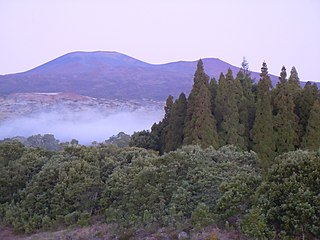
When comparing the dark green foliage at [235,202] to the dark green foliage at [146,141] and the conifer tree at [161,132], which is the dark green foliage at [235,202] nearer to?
the conifer tree at [161,132]

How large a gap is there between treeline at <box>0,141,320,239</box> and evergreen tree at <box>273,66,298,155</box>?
818cm

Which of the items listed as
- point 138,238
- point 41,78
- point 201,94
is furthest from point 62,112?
point 138,238

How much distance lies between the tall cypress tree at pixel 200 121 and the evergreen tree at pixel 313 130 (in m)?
3.99

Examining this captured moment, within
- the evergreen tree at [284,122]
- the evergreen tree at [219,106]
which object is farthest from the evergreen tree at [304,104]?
the evergreen tree at [219,106]

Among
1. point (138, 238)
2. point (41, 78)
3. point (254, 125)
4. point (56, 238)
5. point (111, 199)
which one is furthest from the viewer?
point (41, 78)

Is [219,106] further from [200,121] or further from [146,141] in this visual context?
[146,141]

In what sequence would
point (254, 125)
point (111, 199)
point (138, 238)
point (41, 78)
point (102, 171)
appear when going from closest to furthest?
point (138, 238), point (111, 199), point (102, 171), point (254, 125), point (41, 78)

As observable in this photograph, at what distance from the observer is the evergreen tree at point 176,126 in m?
21.6

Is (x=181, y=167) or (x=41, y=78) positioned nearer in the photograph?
(x=181, y=167)

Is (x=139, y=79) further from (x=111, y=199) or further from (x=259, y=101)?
(x=111, y=199)

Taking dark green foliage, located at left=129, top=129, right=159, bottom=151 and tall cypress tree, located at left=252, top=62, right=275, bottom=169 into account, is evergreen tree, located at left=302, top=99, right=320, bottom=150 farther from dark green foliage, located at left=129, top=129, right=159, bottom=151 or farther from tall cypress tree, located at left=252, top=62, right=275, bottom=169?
dark green foliage, located at left=129, top=129, right=159, bottom=151

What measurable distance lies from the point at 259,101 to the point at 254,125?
1.17 m

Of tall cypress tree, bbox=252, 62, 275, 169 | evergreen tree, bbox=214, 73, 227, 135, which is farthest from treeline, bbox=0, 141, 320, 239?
evergreen tree, bbox=214, 73, 227, 135

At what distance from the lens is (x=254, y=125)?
20000mm
